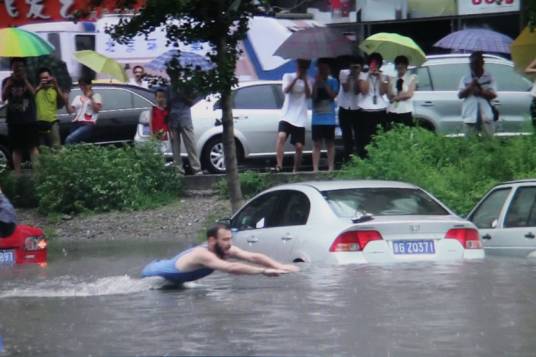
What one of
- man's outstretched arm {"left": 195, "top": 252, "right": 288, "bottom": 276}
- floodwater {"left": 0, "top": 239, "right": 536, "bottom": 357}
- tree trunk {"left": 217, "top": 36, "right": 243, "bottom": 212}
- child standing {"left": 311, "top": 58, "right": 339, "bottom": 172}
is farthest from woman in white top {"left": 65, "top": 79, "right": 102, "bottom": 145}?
man's outstretched arm {"left": 195, "top": 252, "right": 288, "bottom": 276}

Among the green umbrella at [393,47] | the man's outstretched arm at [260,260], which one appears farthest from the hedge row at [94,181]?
the man's outstretched arm at [260,260]

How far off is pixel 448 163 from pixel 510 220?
198 inches

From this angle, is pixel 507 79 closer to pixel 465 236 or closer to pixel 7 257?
pixel 465 236

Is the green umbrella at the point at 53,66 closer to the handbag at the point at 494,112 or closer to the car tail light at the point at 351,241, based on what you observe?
the handbag at the point at 494,112

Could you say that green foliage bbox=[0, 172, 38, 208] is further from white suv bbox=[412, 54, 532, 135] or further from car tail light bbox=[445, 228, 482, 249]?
car tail light bbox=[445, 228, 482, 249]

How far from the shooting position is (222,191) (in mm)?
22062

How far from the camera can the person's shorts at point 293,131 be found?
2267cm

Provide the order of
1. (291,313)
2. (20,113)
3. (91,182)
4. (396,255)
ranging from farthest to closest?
(20,113) < (91,182) < (396,255) < (291,313)

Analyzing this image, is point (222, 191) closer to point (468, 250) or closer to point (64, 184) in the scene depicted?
point (64, 184)

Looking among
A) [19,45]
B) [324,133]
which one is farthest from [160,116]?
[324,133]

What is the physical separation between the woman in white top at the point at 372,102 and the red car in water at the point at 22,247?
26.5 feet

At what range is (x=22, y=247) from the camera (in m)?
15.2

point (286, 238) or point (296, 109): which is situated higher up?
point (296, 109)

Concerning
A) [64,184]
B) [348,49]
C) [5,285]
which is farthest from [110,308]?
[348,49]
